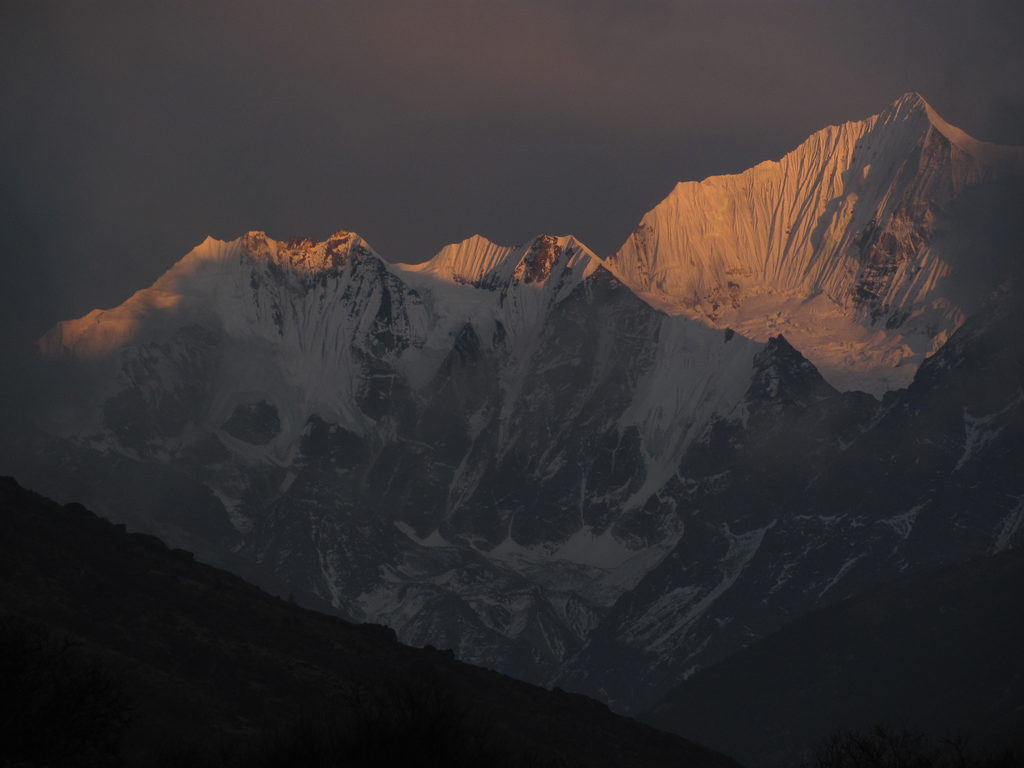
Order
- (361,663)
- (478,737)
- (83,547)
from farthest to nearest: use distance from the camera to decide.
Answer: (83,547), (361,663), (478,737)

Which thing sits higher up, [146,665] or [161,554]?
[161,554]

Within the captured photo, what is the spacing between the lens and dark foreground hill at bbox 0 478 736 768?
114375 millimetres

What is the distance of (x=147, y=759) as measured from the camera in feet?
389

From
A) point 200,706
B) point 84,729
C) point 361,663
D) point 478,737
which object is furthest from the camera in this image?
point 361,663

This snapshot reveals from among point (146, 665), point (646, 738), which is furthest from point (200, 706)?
point (646, 738)

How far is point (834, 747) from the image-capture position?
9944 centimetres

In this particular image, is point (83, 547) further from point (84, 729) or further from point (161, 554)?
point (84, 729)

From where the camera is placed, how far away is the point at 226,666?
522 ft

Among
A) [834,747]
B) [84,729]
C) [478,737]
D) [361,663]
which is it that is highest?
[361,663]

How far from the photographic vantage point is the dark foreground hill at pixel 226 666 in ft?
375

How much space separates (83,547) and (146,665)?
36613mm

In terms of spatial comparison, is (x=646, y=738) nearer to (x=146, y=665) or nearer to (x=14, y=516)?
(x=146, y=665)

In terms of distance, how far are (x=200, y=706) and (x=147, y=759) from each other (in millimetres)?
25404

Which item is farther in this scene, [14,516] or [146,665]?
[14,516]
